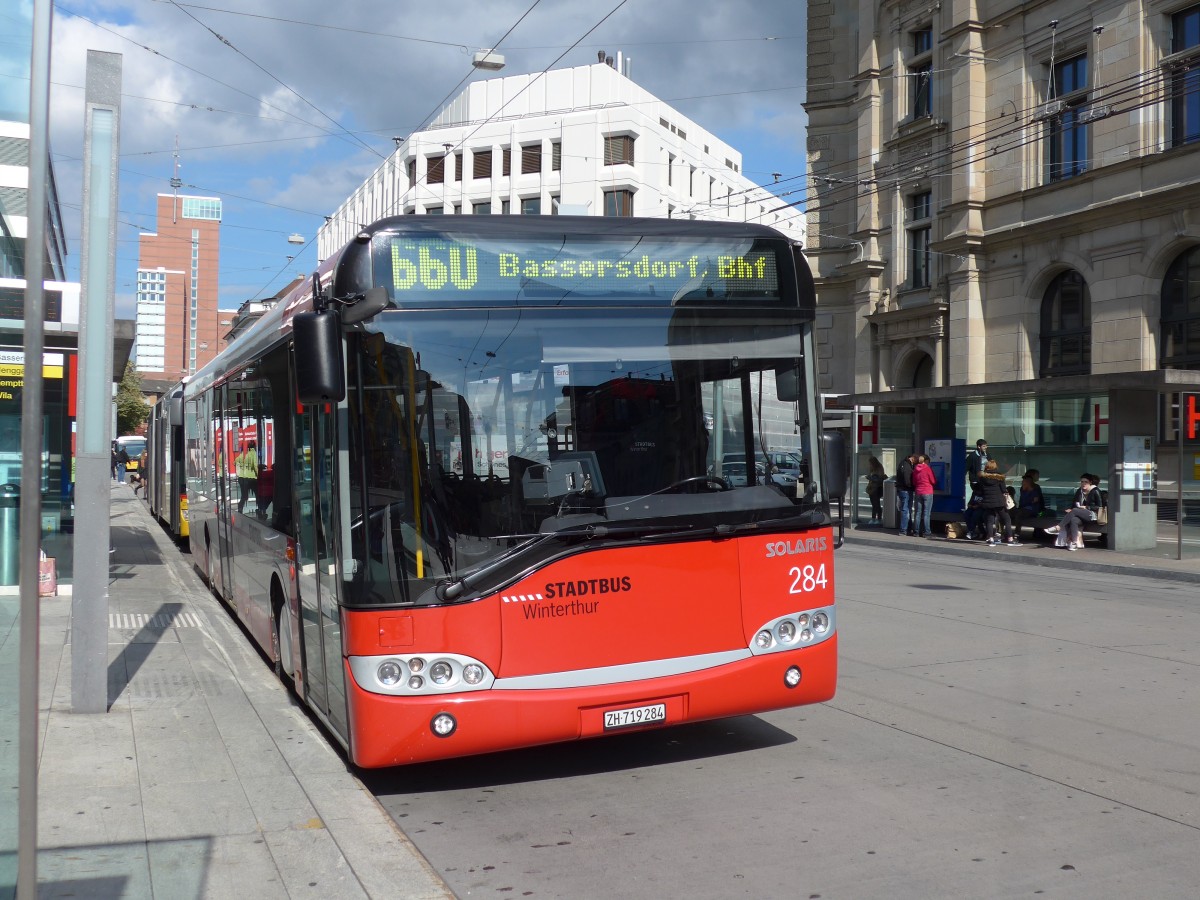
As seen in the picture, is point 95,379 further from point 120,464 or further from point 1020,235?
point 120,464

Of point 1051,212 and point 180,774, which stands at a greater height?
point 1051,212

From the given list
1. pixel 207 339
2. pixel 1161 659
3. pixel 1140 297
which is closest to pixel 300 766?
pixel 1161 659

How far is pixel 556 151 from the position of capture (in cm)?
6122

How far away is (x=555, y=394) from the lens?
5707mm

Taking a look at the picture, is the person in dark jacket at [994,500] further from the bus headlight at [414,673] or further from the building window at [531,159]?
the building window at [531,159]

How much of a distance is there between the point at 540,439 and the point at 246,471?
464 cm

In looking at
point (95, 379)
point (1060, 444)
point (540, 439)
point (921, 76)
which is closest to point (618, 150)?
point (921, 76)

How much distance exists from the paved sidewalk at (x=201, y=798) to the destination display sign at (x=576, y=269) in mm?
2374

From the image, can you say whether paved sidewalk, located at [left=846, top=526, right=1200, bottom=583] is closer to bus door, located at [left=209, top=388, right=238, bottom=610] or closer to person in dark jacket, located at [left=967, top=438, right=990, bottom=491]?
person in dark jacket, located at [left=967, top=438, right=990, bottom=491]

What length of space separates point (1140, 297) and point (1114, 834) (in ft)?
86.7

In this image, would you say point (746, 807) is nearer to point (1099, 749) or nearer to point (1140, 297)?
point (1099, 749)

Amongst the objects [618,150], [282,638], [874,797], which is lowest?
[874,797]

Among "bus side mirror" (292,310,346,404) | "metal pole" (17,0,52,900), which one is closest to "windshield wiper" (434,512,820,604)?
"bus side mirror" (292,310,346,404)

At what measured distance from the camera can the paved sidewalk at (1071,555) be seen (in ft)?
56.0
